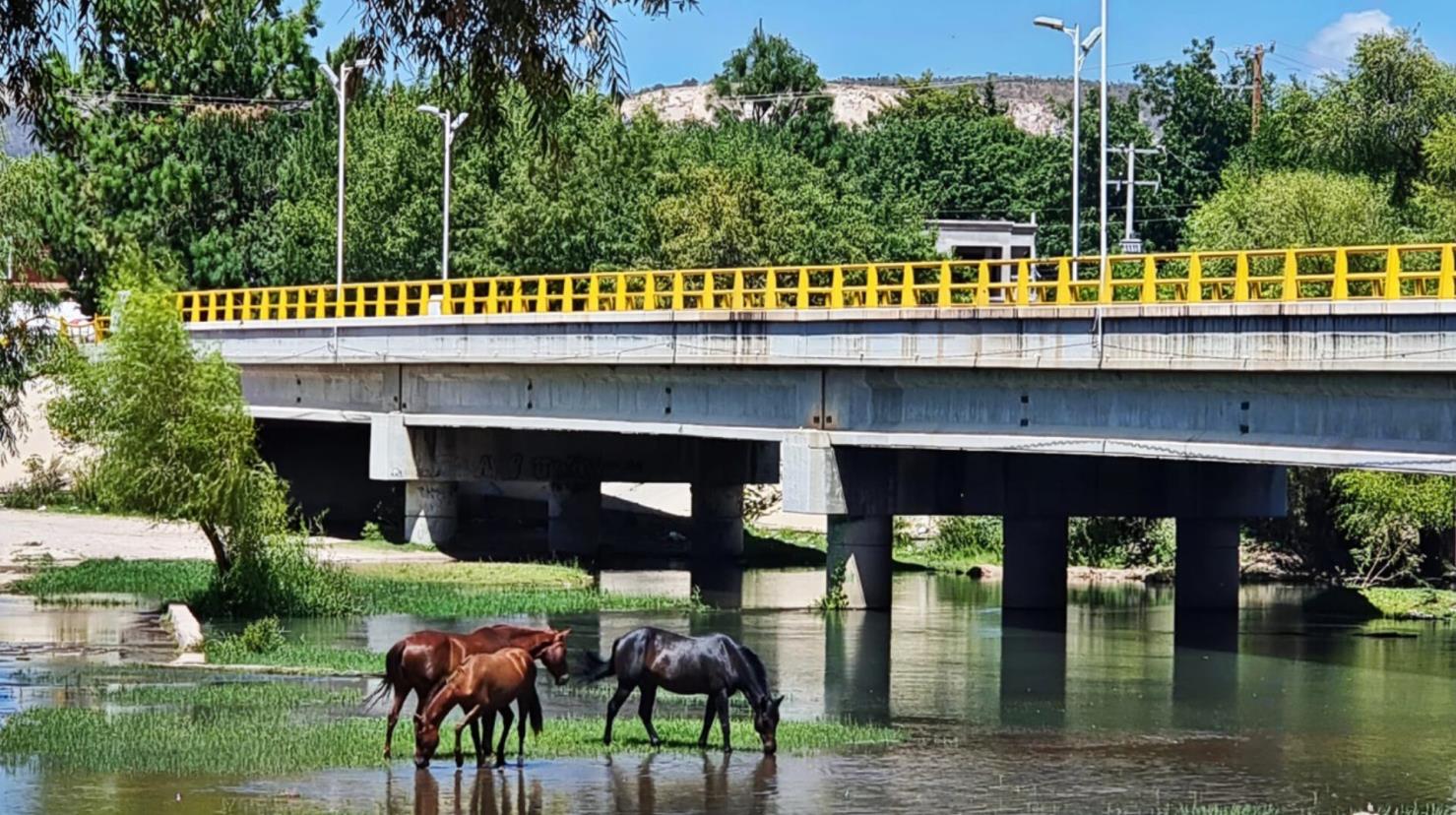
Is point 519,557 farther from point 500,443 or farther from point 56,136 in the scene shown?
point 56,136

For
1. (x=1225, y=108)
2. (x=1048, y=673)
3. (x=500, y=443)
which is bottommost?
(x=1048, y=673)

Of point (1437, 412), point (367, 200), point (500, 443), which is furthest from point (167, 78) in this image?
point (1437, 412)

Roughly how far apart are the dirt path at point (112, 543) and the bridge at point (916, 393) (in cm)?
355

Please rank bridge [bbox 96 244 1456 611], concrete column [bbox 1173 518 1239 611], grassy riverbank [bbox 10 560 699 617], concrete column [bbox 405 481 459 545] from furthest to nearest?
concrete column [bbox 405 481 459 545] → concrete column [bbox 1173 518 1239 611] → grassy riverbank [bbox 10 560 699 617] → bridge [bbox 96 244 1456 611]

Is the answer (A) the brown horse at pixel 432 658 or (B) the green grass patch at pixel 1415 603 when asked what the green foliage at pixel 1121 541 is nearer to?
(B) the green grass patch at pixel 1415 603

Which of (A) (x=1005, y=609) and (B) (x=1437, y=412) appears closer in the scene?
(B) (x=1437, y=412)

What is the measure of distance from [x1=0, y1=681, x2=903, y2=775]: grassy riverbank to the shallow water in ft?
1.73

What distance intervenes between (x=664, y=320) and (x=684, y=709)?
20660 millimetres

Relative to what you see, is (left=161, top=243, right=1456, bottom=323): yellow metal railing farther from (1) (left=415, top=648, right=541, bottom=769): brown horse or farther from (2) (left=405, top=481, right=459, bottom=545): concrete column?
(1) (left=415, top=648, right=541, bottom=769): brown horse

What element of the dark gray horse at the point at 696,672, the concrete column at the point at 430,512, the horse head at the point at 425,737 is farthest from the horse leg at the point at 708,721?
the concrete column at the point at 430,512

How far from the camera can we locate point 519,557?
61.9 metres

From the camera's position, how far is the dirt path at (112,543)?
2184 inches

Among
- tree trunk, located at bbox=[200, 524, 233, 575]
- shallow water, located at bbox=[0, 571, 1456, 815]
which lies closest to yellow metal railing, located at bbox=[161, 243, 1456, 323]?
shallow water, located at bbox=[0, 571, 1456, 815]

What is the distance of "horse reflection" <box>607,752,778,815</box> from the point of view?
2273cm
